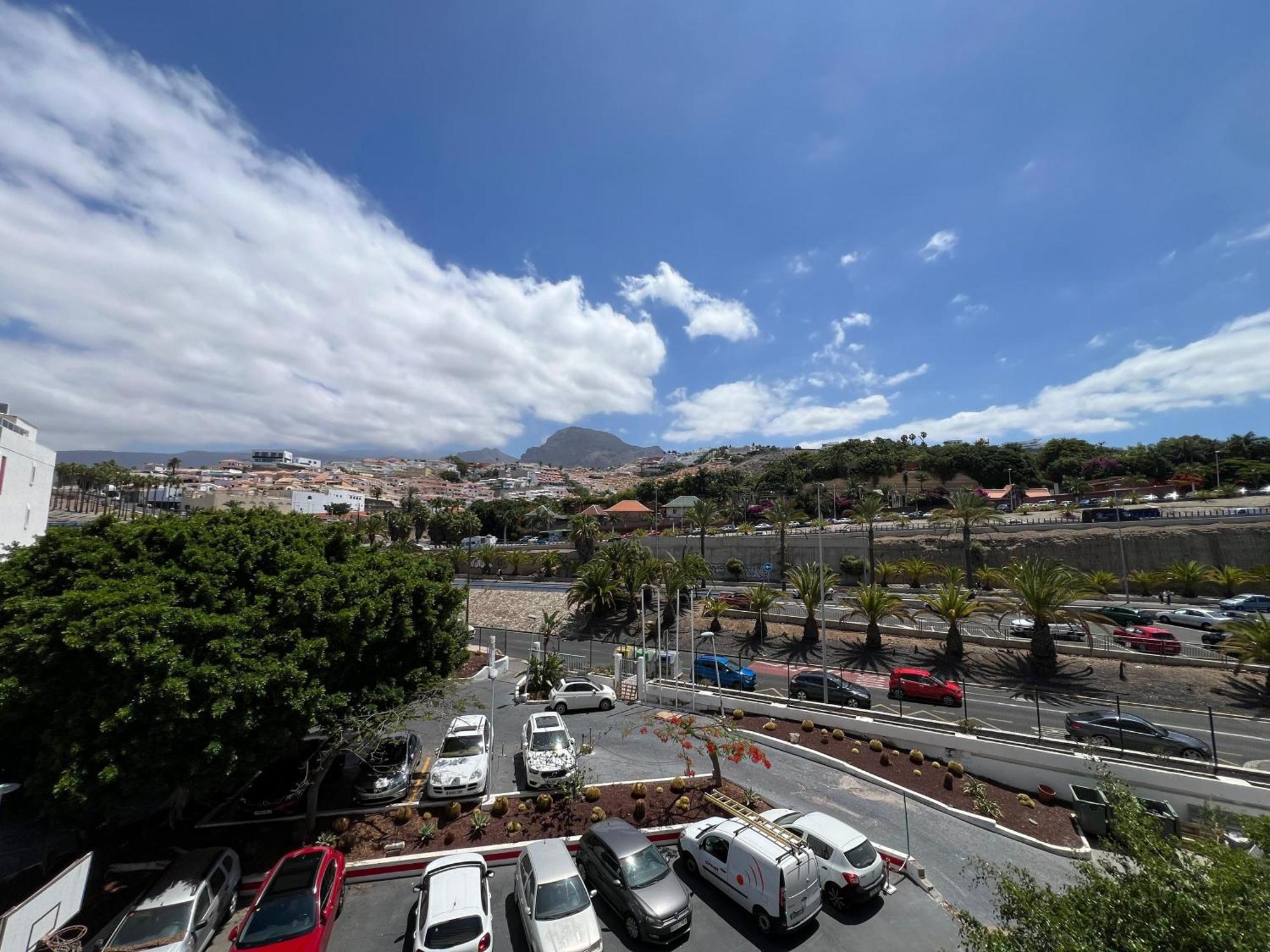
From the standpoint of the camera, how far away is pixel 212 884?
10172 millimetres

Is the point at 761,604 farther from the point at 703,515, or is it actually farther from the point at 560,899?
the point at 560,899

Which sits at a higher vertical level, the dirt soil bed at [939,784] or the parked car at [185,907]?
the parked car at [185,907]

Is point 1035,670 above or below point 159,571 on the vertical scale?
below

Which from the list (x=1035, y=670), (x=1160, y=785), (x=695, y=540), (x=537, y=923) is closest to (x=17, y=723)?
(x=537, y=923)

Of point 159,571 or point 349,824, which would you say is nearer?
point 159,571

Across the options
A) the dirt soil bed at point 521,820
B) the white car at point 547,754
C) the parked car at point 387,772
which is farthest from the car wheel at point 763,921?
the parked car at point 387,772

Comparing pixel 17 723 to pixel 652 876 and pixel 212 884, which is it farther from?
pixel 652 876

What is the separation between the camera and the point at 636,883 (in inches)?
400

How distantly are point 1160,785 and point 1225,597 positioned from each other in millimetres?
42293

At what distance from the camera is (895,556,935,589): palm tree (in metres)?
52.2

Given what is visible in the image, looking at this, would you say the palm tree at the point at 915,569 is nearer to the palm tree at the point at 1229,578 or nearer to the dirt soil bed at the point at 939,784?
the palm tree at the point at 1229,578

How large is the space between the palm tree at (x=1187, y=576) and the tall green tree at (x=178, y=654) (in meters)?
58.3

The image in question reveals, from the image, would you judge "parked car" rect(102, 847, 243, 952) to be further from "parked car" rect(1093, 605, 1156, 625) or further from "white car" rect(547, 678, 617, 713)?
"parked car" rect(1093, 605, 1156, 625)

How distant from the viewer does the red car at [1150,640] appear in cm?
2859
